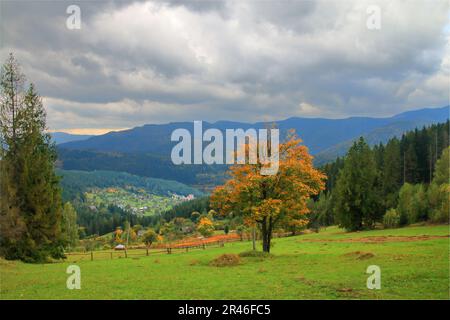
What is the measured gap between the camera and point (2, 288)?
24.2m

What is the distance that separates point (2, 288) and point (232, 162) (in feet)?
74.6

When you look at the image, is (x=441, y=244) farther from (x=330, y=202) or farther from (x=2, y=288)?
(x=330, y=202)

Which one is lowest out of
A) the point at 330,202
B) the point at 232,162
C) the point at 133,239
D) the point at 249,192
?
the point at 133,239

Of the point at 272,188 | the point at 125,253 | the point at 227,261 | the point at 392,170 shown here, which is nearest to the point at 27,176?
the point at 125,253

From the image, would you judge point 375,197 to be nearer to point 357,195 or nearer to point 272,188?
point 357,195

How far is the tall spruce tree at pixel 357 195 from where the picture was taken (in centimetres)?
7550

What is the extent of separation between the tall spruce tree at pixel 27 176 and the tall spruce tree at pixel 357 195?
5146cm

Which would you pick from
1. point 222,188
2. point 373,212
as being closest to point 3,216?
point 222,188

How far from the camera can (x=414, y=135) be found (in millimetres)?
110438

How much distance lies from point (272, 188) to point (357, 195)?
4039 cm

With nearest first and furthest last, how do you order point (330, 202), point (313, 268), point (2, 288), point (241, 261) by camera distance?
point (2, 288) → point (313, 268) → point (241, 261) → point (330, 202)
